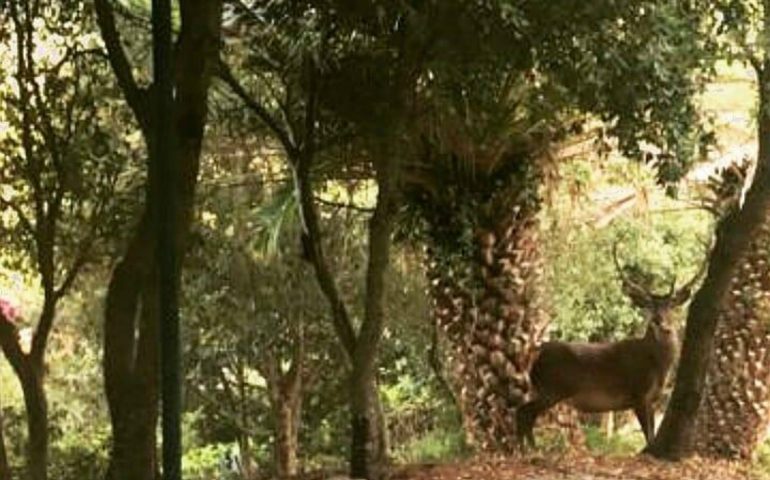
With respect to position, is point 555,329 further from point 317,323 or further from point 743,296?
point 743,296

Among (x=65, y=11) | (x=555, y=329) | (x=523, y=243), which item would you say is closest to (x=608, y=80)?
(x=65, y=11)

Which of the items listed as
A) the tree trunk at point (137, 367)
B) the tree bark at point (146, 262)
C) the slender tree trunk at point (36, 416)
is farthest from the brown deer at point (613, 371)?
the tree trunk at point (137, 367)

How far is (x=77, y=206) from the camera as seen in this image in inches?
418

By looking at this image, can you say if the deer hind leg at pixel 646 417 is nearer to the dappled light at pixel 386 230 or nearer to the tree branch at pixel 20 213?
the dappled light at pixel 386 230

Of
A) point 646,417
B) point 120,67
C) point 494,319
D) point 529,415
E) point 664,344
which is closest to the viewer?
point 120,67

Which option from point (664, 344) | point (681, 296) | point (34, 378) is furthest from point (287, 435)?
point (34, 378)

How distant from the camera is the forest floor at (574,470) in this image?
31.2 feet

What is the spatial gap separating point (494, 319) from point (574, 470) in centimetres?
328

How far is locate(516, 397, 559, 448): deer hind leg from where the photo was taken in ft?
40.7

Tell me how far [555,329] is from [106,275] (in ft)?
23.6

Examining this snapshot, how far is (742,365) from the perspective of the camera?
41.7ft

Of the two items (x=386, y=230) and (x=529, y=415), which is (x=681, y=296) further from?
(x=386, y=230)

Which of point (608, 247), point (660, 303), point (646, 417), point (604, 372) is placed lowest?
point (646, 417)

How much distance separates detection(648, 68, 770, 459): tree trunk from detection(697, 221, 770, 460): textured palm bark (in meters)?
1.55
